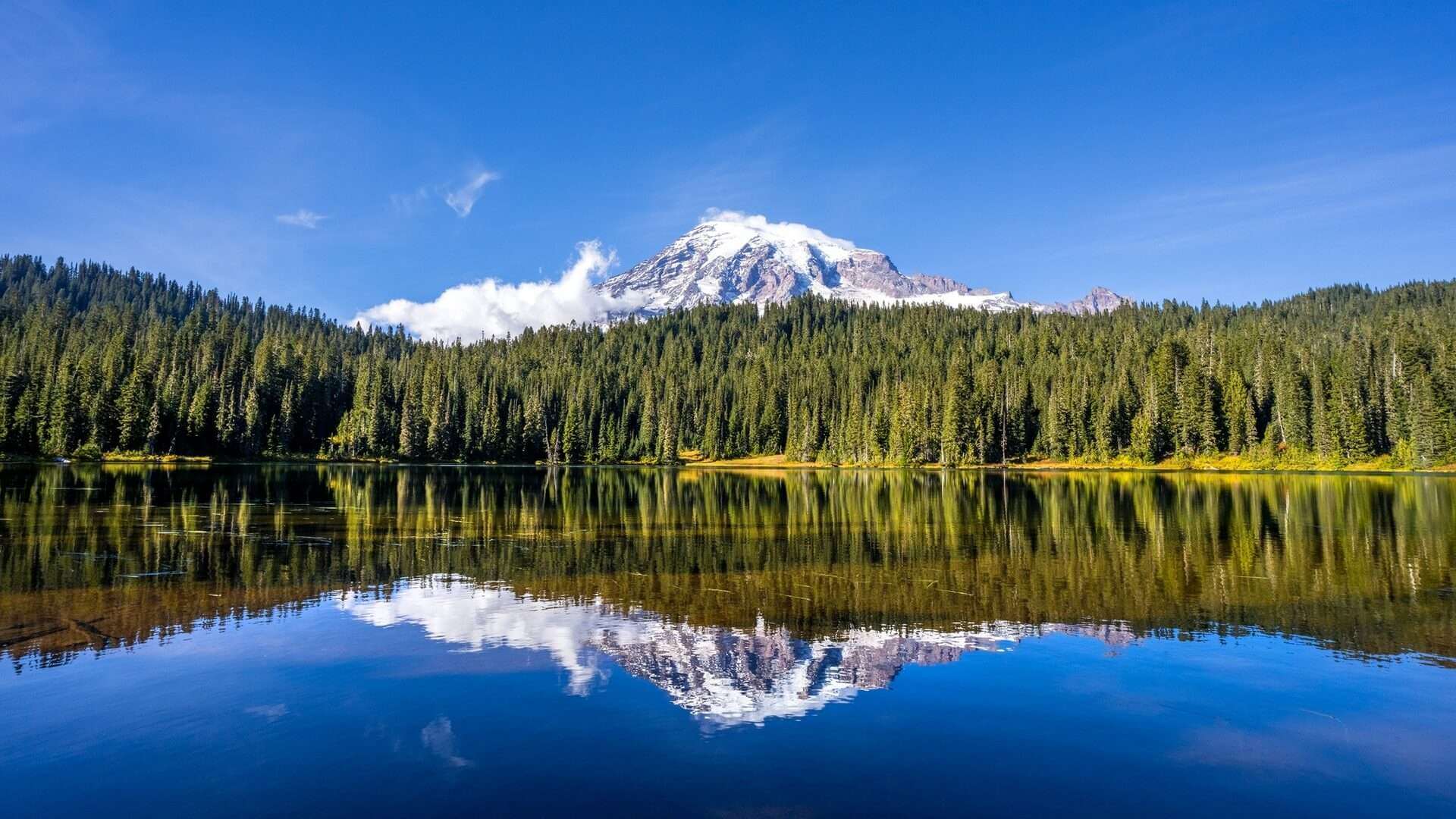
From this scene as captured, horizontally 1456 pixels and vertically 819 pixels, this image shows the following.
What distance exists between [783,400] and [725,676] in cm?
16681

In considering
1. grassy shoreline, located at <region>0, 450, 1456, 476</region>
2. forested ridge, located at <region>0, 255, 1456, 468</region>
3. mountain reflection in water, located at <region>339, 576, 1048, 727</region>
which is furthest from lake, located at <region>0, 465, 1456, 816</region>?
forested ridge, located at <region>0, 255, 1456, 468</region>

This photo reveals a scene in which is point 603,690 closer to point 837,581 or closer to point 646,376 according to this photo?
point 837,581

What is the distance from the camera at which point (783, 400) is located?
587 feet

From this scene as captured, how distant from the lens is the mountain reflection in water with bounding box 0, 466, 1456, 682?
585 inches

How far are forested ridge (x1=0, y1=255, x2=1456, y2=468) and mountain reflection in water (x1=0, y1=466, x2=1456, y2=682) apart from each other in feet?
267

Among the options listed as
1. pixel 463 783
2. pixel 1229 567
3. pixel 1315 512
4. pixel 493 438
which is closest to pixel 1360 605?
pixel 1229 567

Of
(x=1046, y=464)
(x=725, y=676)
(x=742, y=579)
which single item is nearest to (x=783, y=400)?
(x=1046, y=464)

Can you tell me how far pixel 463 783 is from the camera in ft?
29.2

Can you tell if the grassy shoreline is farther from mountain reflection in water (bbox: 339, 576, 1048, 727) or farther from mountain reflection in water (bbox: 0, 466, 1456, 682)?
mountain reflection in water (bbox: 339, 576, 1048, 727)

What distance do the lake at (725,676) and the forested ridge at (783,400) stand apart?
10390 cm

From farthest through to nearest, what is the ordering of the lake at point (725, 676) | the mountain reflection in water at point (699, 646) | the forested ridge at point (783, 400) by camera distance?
the forested ridge at point (783, 400) < the mountain reflection in water at point (699, 646) < the lake at point (725, 676)

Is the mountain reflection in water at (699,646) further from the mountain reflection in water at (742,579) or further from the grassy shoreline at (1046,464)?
the grassy shoreline at (1046,464)

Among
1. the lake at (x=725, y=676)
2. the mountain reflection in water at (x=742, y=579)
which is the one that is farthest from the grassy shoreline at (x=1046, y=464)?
the lake at (x=725, y=676)

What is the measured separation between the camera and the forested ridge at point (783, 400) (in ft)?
370
